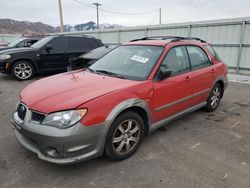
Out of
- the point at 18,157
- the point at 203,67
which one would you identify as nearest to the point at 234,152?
the point at 203,67

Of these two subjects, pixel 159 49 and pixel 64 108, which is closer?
pixel 64 108

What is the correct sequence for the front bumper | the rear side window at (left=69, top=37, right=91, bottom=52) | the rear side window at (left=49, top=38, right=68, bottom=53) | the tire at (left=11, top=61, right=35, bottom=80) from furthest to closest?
the rear side window at (left=69, top=37, right=91, bottom=52)
the rear side window at (left=49, top=38, right=68, bottom=53)
the tire at (left=11, top=61, right=35, bottom=80)
the front bumper

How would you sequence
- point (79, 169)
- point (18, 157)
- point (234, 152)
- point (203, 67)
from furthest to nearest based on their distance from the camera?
point (203, 67) → point (234, 152) → point (18, 157) → point (79, 169)

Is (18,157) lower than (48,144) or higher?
lower

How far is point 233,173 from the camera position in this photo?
257 centimetres

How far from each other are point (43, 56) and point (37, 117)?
6.13 meters

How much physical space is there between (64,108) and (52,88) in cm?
67

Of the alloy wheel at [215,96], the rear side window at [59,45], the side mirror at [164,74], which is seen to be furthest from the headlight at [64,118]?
the rear side window at [59,45]

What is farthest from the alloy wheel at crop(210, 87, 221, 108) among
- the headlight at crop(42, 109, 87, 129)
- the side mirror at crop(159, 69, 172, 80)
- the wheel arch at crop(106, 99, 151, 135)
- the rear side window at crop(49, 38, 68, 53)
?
the rear side window at crop(49, 38, 68, 53)

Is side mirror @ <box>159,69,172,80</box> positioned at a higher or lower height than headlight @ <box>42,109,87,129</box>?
higher

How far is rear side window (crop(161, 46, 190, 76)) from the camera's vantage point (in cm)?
333

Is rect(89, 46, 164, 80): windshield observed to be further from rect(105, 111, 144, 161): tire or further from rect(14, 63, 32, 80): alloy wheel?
rect(14, 63, 32, 80): alloy wheel

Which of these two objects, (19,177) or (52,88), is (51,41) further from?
(19,177)

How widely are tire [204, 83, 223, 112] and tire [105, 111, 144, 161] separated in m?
2.16
